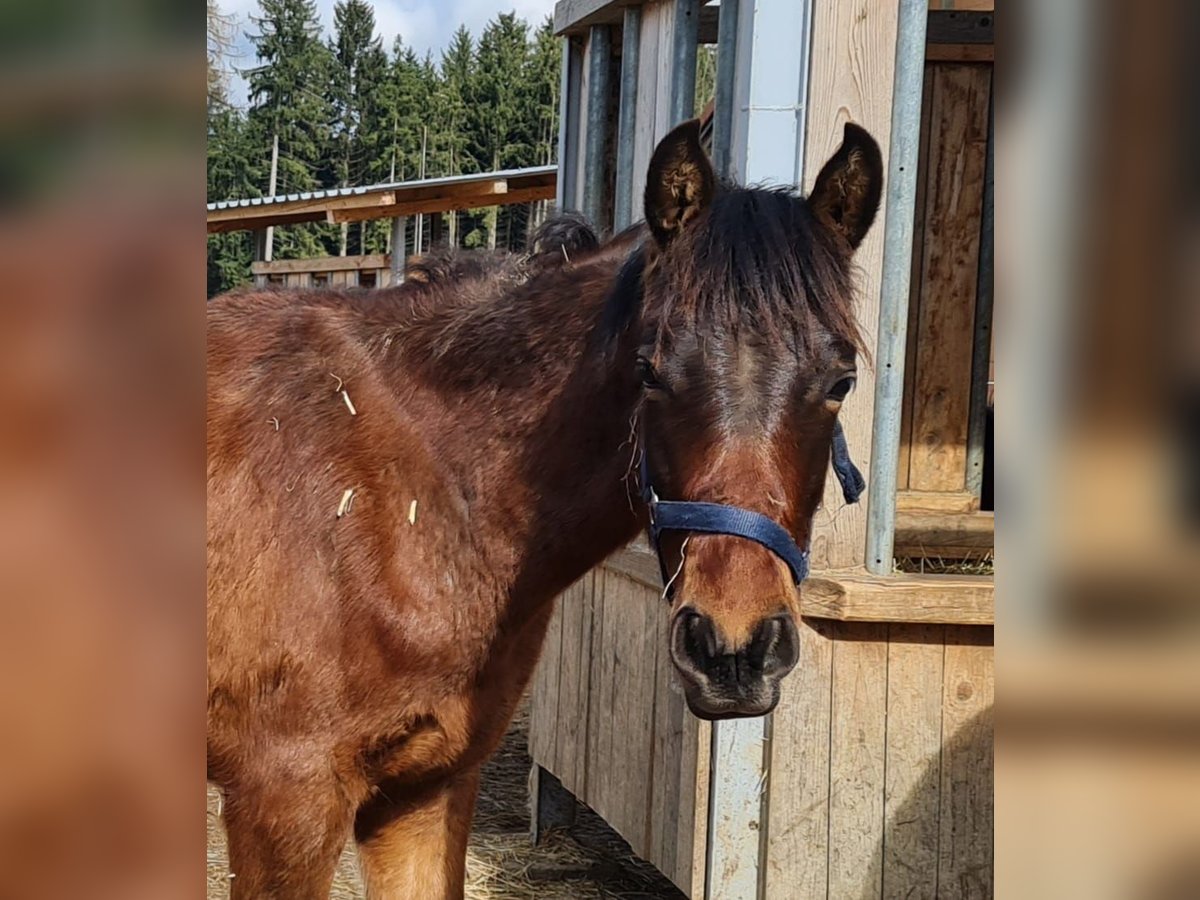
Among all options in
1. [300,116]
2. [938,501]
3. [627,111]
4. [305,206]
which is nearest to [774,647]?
[627,111]

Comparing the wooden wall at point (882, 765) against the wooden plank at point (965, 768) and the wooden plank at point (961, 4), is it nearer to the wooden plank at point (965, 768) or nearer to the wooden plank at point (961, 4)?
the wooden plank at point (965, 768)

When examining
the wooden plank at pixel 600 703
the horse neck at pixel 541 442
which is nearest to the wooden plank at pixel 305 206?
the wooden plank at pixel 600 703

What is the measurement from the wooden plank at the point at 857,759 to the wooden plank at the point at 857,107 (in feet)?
1.14

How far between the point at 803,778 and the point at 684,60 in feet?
7.63

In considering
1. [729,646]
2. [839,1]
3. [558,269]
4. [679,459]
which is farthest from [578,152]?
[729,646]

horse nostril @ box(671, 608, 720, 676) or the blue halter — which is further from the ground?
the blue halter

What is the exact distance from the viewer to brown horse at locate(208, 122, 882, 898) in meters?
1.95

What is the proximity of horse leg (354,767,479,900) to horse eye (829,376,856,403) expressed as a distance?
4.27 ft

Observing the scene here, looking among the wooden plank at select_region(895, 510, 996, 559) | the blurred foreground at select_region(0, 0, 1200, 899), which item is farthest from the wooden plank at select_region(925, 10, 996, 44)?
the blurred foreground at select_region(0, 0, 1200, 899)

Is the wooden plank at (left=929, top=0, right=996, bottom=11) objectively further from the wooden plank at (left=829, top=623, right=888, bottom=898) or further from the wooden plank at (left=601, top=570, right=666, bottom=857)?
the wooden plank at (left=829, top=623, right=888, bottom=898)

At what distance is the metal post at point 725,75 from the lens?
11.1ft

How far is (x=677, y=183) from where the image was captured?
2.12 m
